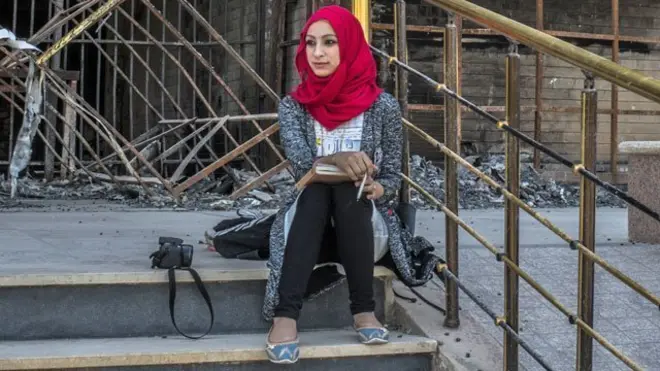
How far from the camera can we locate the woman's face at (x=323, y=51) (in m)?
2.93

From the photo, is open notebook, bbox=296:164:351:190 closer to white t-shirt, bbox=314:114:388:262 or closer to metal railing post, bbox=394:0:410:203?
white t-shirt, bbox=314:114:388:262

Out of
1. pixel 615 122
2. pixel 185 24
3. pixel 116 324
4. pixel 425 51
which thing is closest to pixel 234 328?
pixel 116 324

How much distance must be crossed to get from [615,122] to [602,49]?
2.97ft

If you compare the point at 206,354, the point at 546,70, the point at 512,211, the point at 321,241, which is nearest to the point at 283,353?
the point at 206,354

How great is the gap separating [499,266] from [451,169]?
826 millimetres

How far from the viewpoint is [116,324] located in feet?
9.56

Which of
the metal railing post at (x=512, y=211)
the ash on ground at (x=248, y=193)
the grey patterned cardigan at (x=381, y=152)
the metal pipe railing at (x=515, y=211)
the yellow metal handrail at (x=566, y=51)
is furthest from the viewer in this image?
the ash on ground at (x=248, y=193)

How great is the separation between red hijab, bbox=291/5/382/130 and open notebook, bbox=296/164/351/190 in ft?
0.88

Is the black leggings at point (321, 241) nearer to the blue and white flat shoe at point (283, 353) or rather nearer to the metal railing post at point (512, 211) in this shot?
the blue and white flat shoe at point (283, 353)

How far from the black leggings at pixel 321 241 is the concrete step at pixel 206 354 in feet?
0.48

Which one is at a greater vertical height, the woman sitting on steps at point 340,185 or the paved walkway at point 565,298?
the woman sitting on steps at point 340,185

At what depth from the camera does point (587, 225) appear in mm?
2400

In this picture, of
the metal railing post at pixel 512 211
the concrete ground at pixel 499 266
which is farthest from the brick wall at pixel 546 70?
the metal railing post at pixel 512 211

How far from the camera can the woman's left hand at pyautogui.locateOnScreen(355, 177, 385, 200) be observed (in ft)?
9.20
